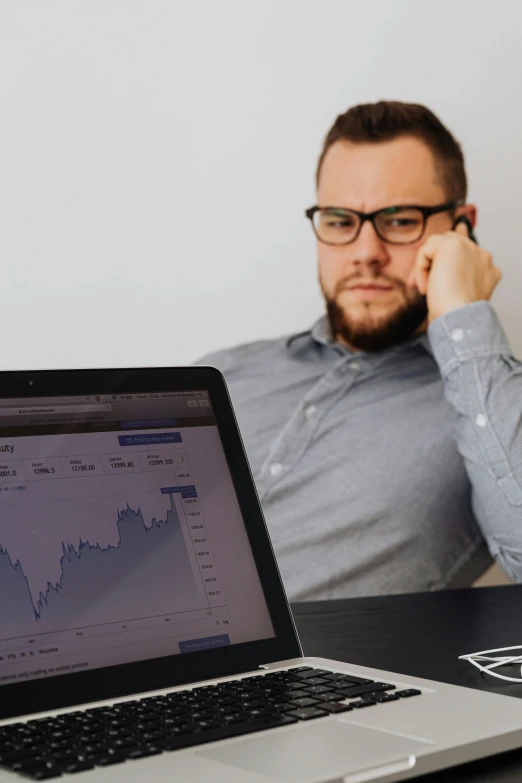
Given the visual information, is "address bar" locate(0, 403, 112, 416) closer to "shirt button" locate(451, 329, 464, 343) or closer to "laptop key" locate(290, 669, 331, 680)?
"laptop key" locate(290, 669, 331, 680)

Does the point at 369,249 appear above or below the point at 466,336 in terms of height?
above

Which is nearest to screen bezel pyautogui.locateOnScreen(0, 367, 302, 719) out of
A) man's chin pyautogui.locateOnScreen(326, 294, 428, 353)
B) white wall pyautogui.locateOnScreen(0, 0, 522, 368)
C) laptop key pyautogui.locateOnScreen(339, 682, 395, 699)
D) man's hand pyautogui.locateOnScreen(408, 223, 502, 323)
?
laptop key pyautogui.locateOnScreen(339, 682, 395, 699)

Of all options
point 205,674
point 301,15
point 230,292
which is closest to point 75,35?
point 301,15

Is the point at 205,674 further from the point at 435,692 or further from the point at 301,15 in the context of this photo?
the point at 301,15

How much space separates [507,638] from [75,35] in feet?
6.21

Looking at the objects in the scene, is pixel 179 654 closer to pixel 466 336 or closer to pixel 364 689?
pixel 364 689

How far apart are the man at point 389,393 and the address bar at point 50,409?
34.3 inches

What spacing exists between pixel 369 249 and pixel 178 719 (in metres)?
1.33

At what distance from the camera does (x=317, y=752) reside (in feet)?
1.83

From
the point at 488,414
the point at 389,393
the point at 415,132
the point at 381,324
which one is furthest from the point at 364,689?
the point at 415,132

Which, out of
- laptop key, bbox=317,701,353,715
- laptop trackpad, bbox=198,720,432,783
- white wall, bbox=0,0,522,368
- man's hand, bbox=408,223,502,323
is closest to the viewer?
laptop trackpad, bbox=198,720,432,783

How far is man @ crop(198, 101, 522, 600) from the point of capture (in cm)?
158

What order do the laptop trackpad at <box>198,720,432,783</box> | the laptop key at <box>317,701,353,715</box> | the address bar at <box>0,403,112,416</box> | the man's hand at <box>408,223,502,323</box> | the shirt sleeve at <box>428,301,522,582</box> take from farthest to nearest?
the man's hand at <box>408,223,502,323</box> < the shirt sleeve at <box>428,301,522,582</box> < the address bar at <box>0,403,112,416</box> < the laptop key at <box>317,701,353,715</box> < the laptop trackpad at <box>198,720,432,783</box>

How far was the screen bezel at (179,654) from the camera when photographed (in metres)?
0.69
